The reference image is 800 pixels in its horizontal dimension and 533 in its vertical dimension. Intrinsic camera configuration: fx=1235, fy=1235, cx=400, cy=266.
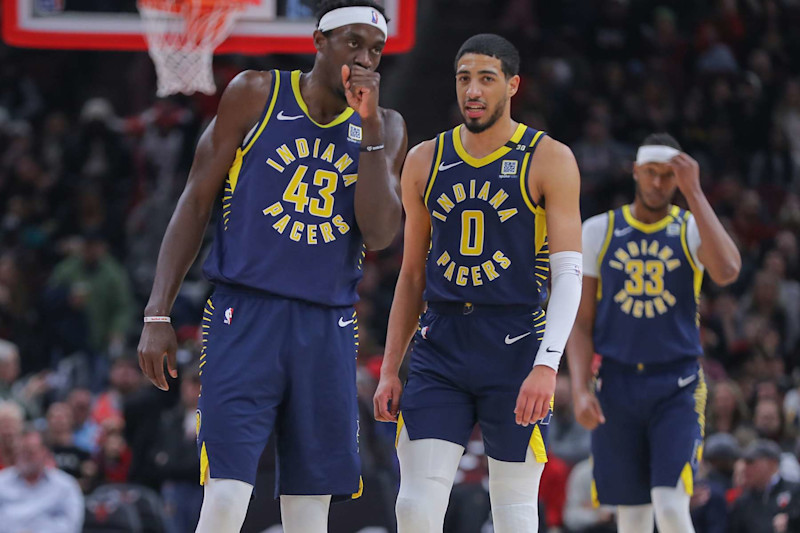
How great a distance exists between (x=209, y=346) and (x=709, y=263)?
3.08 m

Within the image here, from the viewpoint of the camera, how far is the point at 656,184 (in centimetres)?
722

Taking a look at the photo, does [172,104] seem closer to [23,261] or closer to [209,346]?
[23,261]

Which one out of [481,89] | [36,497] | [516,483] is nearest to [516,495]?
[516,483]

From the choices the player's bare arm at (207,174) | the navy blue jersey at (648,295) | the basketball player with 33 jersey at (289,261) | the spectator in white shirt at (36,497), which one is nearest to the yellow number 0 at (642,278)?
the navy blue jersey at (648,295)

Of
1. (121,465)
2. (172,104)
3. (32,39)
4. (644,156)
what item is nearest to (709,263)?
(644,156)

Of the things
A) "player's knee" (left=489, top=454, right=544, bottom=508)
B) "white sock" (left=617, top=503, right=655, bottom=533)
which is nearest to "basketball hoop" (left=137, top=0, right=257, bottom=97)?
"player's knee" (left=489, top=454, right=544, bottom=508)

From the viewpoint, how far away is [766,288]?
527 inches

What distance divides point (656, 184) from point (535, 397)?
2.52 meters

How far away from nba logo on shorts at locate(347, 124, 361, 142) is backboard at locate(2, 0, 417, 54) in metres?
2.73

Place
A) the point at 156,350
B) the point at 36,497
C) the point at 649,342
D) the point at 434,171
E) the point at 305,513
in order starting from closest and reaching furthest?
the point at 156,350 < the point at 305,513 < the point at 434,171 < the point at 649,342 < the point at 36,497

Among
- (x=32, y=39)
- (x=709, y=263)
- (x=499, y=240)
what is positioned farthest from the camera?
(x=32, y=39)

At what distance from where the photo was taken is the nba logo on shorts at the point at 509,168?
18.1 feet

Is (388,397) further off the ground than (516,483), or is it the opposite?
(388,397)

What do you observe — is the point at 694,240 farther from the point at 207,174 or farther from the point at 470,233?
the point at 207,174
